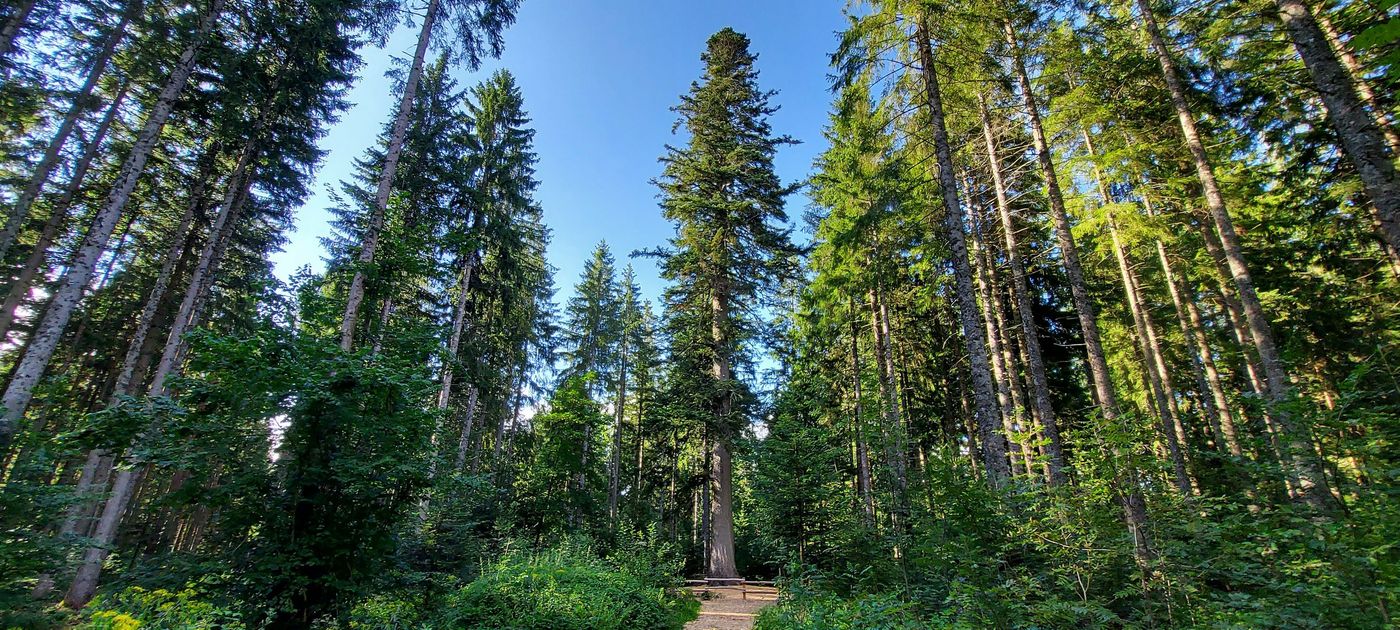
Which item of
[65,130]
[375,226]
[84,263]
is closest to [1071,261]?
[375,226]

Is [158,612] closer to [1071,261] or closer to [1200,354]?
[1071,261]

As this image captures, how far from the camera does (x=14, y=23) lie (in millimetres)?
8836

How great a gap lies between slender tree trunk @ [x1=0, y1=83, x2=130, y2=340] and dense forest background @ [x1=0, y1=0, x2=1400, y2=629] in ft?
0.30

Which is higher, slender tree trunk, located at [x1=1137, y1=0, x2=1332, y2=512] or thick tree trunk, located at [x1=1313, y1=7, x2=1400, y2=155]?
thick tree trunk, located at [x1=1313, y1=7, x2=1400, y2=155]

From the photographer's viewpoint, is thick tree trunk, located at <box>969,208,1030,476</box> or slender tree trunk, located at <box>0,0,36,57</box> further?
thick tree trunk, located at <box>969,208,1030,476</box>

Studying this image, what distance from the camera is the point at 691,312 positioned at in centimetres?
1727

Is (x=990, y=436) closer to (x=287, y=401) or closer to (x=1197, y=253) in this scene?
(x=287, y=401)

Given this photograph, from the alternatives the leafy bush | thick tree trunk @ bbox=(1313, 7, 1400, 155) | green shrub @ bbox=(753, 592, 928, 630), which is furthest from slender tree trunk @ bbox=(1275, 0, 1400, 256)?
the leafy bush

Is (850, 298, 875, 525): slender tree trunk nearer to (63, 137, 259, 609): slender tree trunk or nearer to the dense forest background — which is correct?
Answer: the dense forest background

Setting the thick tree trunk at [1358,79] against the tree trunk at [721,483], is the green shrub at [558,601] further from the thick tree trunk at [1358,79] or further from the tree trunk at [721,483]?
the thick tree trunk at [1358,79]

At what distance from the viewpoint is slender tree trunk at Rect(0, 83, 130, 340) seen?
11078mm

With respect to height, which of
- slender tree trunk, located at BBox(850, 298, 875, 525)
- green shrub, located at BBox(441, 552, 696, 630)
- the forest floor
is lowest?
the forest floor

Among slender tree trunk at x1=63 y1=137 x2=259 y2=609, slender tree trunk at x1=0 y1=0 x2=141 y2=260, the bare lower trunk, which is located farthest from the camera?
the bare lower trunk

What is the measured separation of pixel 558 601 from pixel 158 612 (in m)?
5.05
